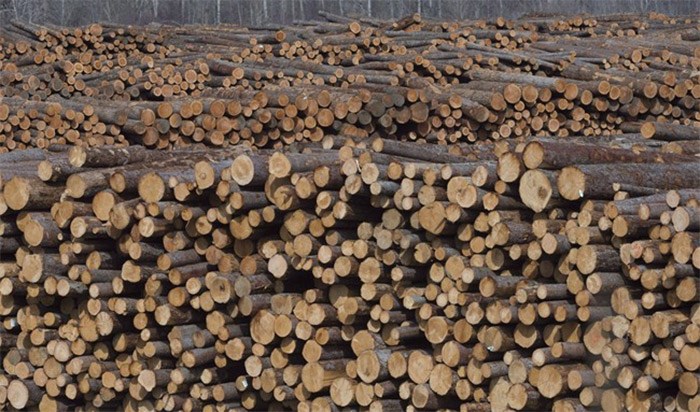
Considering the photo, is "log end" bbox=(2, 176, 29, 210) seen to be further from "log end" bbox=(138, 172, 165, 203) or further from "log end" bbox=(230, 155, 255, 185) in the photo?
"log end" bbox=(230, 155, 255, 185)

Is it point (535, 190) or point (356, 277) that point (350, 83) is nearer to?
point (356, 277)

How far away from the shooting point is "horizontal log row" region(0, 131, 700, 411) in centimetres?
528

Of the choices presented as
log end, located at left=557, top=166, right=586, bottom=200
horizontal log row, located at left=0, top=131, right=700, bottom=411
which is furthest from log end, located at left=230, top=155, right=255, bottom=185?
log end, located at left=557, top=166, right=586, bottom=200

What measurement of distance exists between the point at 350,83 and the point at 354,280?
4878mm

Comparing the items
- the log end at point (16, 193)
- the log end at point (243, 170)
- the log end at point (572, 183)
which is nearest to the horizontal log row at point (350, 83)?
the log end at point (572, 183)

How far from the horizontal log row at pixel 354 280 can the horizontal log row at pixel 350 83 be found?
216 cm

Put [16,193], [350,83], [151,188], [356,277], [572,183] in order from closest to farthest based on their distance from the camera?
[572,183] → [356,277] → [151,188] → [16,193] → [350,83]

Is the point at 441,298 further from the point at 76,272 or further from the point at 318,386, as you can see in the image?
the point at 76,272

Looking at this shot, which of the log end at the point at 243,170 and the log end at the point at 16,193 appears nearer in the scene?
the log end at the point at 243,170

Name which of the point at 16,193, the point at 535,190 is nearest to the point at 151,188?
the point at 16,193

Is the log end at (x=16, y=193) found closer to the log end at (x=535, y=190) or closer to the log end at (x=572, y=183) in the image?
A: the log end at (x=535, y=190)

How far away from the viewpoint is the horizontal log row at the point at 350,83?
9.75 m

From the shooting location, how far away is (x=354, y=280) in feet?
20.5

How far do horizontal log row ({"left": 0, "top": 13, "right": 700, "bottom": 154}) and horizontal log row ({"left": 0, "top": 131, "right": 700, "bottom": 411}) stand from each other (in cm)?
216
